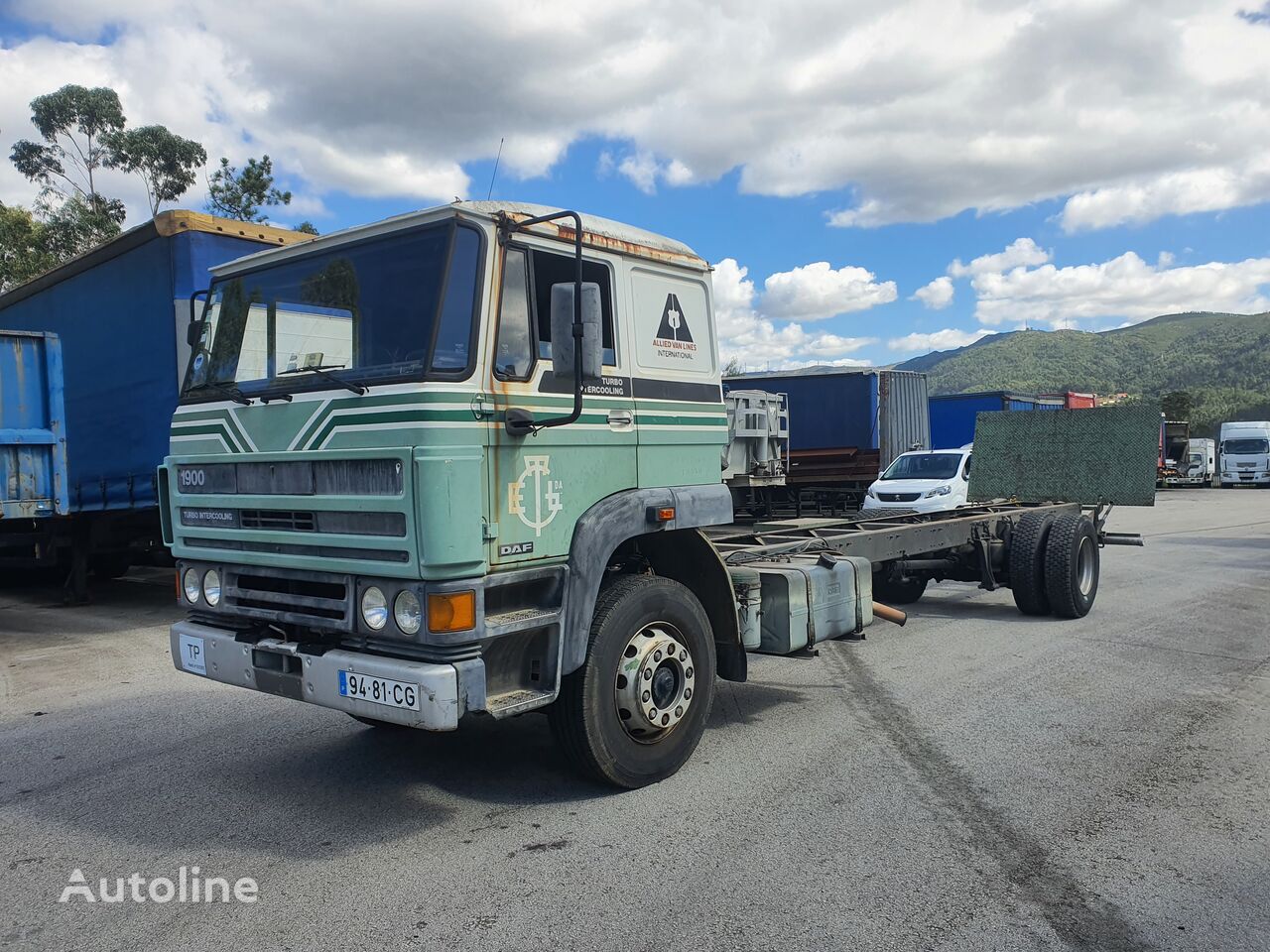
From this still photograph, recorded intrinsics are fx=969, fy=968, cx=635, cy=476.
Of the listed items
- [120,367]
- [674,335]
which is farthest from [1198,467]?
[674,335]

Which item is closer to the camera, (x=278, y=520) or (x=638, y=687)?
(x=278, y=520)

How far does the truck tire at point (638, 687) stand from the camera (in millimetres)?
4426

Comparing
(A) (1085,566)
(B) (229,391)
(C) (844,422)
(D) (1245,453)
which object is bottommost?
(A) (1085,566)

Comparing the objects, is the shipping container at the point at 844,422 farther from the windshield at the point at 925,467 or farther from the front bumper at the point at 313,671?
the front bumper at the point at 313,671

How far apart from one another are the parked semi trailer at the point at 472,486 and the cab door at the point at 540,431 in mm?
11

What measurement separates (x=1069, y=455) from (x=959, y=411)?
15946mm

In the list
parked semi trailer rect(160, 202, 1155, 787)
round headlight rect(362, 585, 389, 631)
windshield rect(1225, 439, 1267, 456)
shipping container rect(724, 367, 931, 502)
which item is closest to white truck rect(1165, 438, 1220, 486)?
windshield rect(1225, 439, 1267, 456)

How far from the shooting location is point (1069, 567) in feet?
29.7

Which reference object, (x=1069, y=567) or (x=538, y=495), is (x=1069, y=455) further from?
(x=538, y=495)

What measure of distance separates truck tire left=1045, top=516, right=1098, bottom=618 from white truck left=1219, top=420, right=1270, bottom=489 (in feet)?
107

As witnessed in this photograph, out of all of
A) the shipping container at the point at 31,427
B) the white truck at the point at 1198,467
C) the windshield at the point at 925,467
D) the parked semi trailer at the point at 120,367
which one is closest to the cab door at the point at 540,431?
the parked semi trailer at the point at 120,367

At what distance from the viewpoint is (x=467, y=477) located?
3912mm

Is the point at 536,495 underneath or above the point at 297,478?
underneath

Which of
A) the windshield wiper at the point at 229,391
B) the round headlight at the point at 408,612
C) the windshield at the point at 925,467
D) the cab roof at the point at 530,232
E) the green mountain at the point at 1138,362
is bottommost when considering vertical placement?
the round headlight at the point at 408,612
